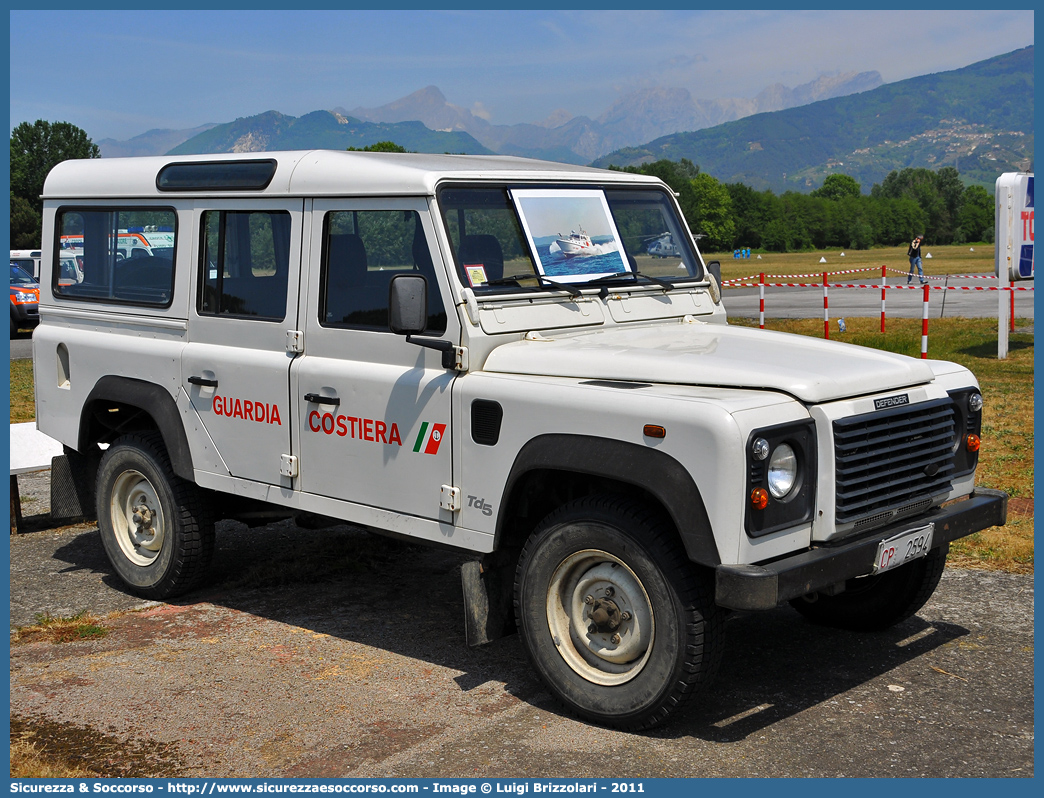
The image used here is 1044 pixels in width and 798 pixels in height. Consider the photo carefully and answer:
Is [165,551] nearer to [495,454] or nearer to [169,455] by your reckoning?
[169,455]

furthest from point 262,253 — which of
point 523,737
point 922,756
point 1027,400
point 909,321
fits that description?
point 909,321

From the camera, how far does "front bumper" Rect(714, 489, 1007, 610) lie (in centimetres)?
387

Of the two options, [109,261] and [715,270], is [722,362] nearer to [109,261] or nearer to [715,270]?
[715,270]

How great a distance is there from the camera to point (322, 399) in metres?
5.30

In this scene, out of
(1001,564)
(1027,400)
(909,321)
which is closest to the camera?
(1001,564)

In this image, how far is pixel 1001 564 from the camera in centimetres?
669

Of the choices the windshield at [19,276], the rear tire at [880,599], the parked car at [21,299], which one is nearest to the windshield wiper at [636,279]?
the rear tire at [880,599]

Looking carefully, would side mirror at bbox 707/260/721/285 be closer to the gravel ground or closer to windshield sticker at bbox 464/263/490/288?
windshield sticker at bbox 464/263/490/288

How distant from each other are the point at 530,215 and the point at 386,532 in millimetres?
1693

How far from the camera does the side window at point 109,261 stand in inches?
247

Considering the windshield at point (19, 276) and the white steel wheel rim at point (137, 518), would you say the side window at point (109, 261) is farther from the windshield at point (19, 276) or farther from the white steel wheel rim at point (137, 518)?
the windshield at point (19, 276)

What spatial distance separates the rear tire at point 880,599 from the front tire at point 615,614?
1.31 meters

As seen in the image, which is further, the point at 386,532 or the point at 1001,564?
the point at 1001,564

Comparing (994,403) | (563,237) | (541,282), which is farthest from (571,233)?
(994,403)
